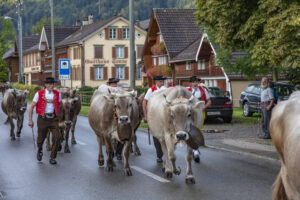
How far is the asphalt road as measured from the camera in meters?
8.65

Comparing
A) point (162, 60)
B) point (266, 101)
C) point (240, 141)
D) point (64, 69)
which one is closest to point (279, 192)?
point (240, 141)

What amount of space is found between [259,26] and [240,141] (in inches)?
141

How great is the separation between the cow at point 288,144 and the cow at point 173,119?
352cm

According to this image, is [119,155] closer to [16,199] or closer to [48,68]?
[16,199]

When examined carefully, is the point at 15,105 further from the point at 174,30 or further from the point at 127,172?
the point at 174,30

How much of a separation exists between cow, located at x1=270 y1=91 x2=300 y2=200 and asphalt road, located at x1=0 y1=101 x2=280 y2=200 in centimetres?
280

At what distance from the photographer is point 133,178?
10.2m

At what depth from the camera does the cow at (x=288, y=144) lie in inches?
197

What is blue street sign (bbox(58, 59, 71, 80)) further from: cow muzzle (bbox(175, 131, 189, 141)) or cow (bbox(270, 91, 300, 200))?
cow (bbox(270, 91, 300, 200))

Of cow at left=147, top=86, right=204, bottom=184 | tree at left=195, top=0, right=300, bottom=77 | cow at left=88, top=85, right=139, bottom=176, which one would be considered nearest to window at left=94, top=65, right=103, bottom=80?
tree at left=195, top=0, right=300, bottom=77

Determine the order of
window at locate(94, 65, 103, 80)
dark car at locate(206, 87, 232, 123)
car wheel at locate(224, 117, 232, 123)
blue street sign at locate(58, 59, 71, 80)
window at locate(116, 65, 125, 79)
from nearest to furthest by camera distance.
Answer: dark car at locate(206, 87, 232, 123), car wheel at locate(224, 117, 232, 123), blue street sign at locate(58, 59, 71, 80), window at locate(94, 65, 103, 80), window at locate(116, 65, 125, 79)

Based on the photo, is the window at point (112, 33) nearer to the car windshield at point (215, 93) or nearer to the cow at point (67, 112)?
the car windshield at point (215, 93)

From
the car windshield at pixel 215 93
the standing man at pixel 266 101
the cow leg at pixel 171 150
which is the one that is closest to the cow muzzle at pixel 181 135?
the cow leg at pixel 171 150

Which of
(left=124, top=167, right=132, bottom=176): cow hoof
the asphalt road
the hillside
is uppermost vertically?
the hillside
